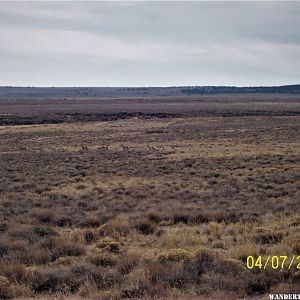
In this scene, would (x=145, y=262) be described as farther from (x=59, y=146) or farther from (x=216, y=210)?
(x=59, y=146)

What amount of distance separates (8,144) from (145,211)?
1241 inches

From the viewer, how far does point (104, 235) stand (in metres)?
12.1

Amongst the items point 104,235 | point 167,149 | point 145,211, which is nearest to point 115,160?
point 167,149

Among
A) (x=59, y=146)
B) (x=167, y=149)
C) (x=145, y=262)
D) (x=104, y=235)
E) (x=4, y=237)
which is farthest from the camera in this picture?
(x=59, y=146)
